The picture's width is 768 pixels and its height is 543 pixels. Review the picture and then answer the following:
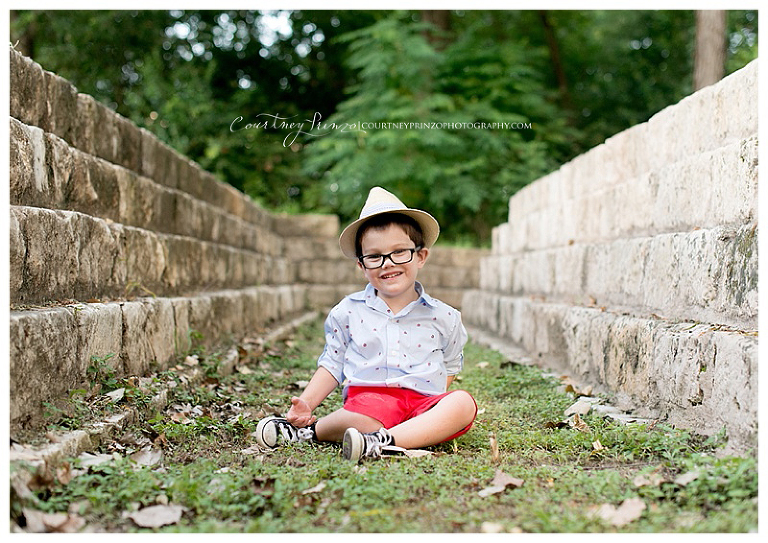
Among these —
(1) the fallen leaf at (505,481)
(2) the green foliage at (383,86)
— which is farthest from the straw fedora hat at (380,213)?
(2) the green foliage at (383,86)

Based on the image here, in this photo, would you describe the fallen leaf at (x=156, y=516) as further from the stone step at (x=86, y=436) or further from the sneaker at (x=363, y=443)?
the sneaker at (x=363, y=443)

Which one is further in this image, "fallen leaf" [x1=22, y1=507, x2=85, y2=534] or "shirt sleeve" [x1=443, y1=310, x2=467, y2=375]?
"shirt sleeve" [x1=443, y1=310, x2=467, y2=375]

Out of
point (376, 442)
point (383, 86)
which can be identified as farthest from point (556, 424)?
point (383, 86)

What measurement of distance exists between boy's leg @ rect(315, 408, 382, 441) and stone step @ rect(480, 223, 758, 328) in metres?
1.48

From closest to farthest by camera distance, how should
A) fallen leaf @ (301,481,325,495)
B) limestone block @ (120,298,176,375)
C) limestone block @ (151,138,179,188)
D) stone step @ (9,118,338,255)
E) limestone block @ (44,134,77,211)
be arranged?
fallen leaf @ (301,481,325,495)
stone step @ (9,118,338,255)
limestone block @ (44,134,77,211)
limestone block @ (120,298,176,375)
limestone block @ (151,138,179,188)

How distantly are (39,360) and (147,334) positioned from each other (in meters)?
1.33

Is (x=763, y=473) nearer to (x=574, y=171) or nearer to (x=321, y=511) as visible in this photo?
(x=321, y=511)

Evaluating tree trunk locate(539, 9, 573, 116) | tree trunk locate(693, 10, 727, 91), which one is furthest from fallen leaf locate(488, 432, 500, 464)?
tree trunk locate(539, 9, 573, 116)

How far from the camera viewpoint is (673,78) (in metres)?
17.7

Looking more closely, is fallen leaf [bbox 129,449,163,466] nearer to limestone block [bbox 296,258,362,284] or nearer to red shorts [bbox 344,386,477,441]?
red shorts [bbox 344,386,477,441]

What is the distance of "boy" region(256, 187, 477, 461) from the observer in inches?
125

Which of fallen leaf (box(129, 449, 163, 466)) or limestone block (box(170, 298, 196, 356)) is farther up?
limestone block (box(170, 298, 196, 356))

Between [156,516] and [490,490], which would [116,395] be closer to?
[156,516]
